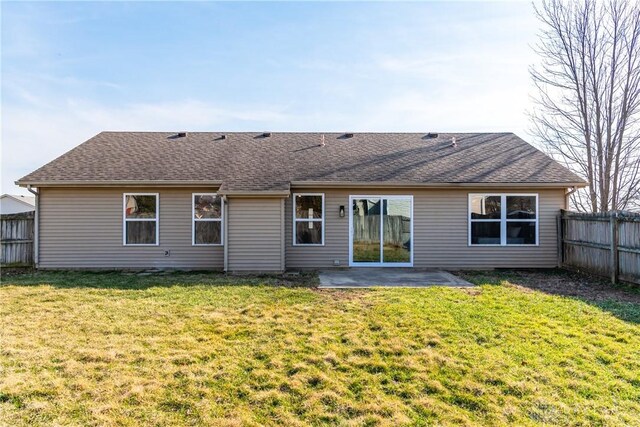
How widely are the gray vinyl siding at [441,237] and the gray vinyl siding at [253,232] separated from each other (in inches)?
40.5

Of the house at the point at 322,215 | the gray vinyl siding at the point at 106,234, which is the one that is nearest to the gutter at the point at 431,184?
the house at the point at 322,215

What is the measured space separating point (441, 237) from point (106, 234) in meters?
9.74

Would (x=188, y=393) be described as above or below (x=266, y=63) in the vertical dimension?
below

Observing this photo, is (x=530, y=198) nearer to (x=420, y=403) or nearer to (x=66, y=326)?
(x=420, y=403)

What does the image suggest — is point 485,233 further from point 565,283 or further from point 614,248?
point 614,248

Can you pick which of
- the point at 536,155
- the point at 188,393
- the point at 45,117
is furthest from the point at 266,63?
the point at 188,393

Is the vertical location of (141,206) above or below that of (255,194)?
below

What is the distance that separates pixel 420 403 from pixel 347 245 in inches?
289

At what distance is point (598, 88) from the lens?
48.4 feet

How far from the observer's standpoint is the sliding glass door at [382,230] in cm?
1062

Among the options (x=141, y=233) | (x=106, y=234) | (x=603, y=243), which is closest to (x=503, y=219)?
(x=603, y=243)

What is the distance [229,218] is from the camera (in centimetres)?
943

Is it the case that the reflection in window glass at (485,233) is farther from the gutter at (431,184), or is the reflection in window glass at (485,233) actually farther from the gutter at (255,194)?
the gutter at (255,194)

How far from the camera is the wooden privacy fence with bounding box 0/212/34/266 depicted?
10398 mm
